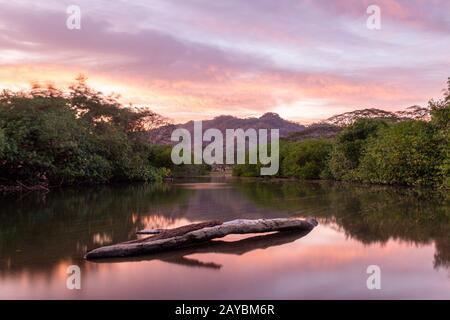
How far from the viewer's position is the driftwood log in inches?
301

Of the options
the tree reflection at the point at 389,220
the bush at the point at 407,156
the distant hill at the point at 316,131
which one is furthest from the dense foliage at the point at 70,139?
the distant hill at the point at 316,131

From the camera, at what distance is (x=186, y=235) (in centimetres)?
838

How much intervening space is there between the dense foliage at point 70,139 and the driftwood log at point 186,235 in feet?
52.5

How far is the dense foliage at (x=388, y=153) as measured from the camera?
2609 centimetres

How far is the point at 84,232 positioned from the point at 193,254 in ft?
11.4

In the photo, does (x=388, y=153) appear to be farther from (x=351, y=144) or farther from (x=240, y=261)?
(x=240, y=261)

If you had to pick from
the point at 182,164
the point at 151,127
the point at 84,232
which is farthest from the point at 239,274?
the point at 182,164

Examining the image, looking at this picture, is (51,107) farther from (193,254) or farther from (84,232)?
(193,254)

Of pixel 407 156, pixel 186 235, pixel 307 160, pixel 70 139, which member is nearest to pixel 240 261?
pixel 186 235

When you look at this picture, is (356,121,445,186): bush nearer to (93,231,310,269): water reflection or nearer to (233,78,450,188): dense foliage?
(233,78,450,188): dense foliage

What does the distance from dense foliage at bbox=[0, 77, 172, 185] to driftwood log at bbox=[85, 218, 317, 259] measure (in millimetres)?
15996

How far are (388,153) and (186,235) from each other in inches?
997

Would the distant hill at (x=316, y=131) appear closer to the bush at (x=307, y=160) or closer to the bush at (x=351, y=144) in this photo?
the bush at (x=307, y=160)

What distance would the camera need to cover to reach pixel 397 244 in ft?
29.4
